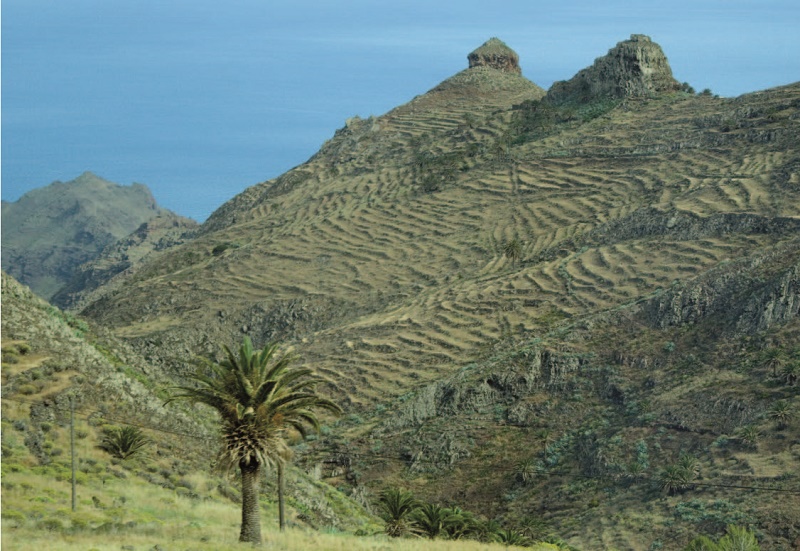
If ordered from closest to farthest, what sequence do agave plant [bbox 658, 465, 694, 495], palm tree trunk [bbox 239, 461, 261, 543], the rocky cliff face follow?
palm tree trunk [bbox 239, 461, 261, 543] → agave plant [bbox 658, 465, 694, 495] → the rocky cliff face

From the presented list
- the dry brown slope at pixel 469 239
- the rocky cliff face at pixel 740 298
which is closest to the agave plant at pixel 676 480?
the rocky cliff face at pixel 740 298

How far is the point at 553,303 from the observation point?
79438 mm

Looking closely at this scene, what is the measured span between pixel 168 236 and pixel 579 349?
4381 inches

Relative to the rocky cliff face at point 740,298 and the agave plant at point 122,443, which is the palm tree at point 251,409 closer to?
the agave plant at point 122,443

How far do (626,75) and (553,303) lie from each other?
44.0m

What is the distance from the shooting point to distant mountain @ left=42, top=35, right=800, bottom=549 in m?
60.6

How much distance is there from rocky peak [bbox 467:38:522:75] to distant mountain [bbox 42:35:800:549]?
982 inches

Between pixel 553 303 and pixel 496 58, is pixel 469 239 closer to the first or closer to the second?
pixel 553 303

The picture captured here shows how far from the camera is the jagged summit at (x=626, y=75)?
11619cm

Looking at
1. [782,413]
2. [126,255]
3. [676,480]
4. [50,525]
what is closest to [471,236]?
[782,413]

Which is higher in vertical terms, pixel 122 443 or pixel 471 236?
pixel 471 236

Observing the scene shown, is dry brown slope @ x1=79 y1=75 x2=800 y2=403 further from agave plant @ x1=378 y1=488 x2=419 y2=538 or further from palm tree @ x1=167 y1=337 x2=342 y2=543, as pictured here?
palm tree @ x1=167 y1=337 x2=342 y2=543

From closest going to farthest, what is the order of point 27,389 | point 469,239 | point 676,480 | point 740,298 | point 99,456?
point 99,456 → point 27,389 → point 676,480 → point 740,298 → point 469,239

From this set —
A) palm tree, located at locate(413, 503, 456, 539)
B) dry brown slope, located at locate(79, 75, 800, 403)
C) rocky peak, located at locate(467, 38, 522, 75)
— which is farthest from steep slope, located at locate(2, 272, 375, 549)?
rocky peak, located at locate(467, 38, 522, 75)
